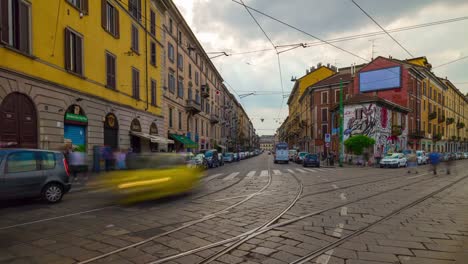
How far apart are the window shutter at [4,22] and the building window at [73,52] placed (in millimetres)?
3645

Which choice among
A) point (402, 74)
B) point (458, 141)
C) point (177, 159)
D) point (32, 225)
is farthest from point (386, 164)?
point (458, 141)

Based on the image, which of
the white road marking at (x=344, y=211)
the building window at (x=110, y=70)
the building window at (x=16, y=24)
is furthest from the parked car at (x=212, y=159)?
the white road marking at (x=344, y=211)

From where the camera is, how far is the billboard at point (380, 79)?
131 feet

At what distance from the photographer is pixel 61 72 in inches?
610

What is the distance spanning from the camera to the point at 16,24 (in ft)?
41.9

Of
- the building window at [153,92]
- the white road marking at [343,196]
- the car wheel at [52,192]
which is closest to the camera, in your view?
the car wheel at [52,192]

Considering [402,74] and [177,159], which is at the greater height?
[402,74]

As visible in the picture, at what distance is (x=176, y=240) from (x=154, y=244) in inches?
15.1

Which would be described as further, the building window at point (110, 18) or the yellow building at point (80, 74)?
the building window at point (110, 18)

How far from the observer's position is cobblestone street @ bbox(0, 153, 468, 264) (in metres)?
4.38

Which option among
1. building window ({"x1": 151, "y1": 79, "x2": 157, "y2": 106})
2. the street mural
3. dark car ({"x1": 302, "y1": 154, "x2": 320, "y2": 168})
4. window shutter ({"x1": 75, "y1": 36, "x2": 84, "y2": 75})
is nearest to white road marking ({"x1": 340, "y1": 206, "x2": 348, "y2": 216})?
window shutter ({"x1": 75, "y1": 36, "x2": 84, "y2": 75})

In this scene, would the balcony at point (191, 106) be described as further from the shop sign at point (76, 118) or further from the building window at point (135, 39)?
the shop sign at point (76, 118)

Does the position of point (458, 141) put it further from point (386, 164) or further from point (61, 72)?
point (61, 72)

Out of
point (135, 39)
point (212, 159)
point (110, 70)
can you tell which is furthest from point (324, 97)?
point (110, 70)
